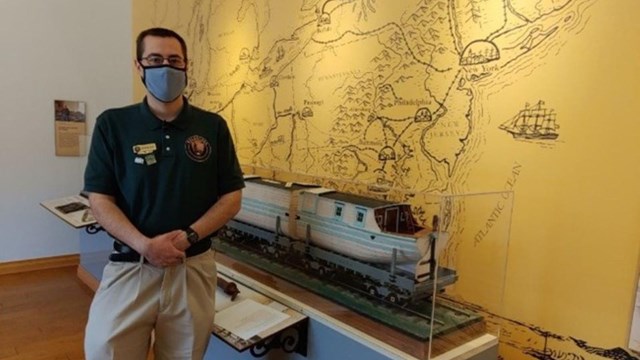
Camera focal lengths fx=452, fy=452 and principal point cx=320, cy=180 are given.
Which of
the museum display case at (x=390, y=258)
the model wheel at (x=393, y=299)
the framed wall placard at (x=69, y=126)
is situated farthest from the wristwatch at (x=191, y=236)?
the framed wall placard at (x=69, y=126)

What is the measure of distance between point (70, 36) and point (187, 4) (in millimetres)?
1394

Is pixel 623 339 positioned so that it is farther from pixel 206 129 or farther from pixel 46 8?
pixel 46 8

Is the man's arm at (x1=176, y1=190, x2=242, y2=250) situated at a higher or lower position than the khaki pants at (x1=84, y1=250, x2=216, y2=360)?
higher

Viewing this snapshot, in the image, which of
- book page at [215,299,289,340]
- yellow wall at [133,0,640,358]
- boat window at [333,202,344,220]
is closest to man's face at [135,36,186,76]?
boat window at [333,202,344,220]

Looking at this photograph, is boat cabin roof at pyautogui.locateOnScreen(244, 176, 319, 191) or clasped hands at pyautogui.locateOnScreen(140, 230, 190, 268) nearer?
clasped hands at pyautogui.locateOnScreen(140, 230, 190, 268)

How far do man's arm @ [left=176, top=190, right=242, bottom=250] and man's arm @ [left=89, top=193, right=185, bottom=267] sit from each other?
3cm

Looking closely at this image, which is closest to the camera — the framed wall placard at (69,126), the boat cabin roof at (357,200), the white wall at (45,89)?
the boat cabin roof at (357,200)

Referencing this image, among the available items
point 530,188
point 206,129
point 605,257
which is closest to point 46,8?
point 206,129

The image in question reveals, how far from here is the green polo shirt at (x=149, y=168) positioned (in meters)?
1.55

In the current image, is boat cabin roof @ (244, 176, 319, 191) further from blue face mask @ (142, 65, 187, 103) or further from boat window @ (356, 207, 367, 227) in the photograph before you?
blue face mask @ (142, 65, 187, 103)

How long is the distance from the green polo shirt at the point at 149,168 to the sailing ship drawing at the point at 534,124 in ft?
3.90

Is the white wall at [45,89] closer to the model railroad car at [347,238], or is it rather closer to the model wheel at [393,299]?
the model railroad car at [347,238]

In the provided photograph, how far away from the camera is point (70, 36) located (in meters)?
4.40

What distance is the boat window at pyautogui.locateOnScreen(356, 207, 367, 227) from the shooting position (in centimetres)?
167
